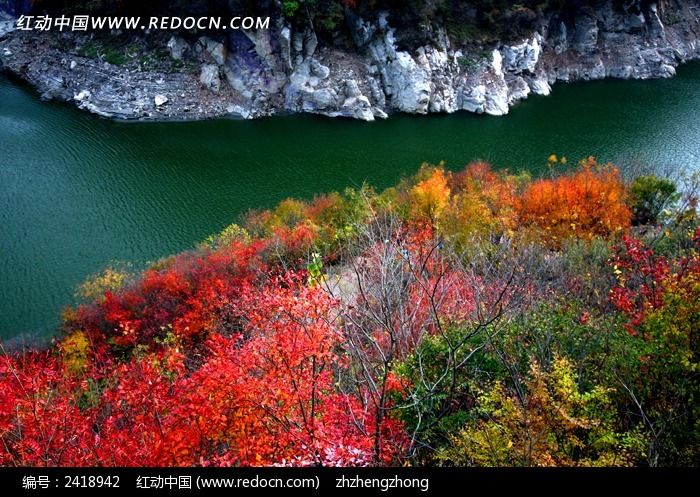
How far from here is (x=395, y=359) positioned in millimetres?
10148

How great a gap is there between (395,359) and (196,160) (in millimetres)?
25076

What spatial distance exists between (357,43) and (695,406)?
36.6 metres

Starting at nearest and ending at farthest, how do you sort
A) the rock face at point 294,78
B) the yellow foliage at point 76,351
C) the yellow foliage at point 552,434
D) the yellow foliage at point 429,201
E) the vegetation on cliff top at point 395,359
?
the yellow foliage at point 552,434 → the vegetation on cliff top at point 395,359 → the yellow foliage at point 76,351 → the yellow foliage at point 429,201 → the rock face at point 294,78

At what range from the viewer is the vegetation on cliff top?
7.37m

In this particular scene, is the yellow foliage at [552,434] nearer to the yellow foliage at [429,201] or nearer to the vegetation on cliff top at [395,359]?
the vegetation on cliff top at [395,359]

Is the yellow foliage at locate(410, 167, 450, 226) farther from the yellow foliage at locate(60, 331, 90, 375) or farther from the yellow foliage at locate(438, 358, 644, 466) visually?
the yellow foliage at locate(438, 358, 644, 466)

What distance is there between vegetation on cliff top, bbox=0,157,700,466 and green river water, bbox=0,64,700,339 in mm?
3025

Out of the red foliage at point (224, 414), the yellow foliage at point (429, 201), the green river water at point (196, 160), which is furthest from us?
the green river water at point (196, 160)

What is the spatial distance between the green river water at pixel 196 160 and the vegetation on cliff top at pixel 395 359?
3.03 m

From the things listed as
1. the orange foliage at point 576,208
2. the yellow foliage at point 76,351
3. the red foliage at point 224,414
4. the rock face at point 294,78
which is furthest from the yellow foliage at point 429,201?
the rock face at point 294,78

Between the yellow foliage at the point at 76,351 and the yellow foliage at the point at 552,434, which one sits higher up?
the yellow foliage at the point at 552,434

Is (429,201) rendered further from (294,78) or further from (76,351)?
(294,78)

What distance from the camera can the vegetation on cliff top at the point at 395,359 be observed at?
7367 millimetres
